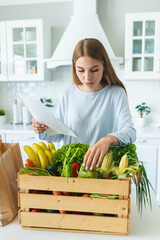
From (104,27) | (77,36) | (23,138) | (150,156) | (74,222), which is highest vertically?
(104,27)

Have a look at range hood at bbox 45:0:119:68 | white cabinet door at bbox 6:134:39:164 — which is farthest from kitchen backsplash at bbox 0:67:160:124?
white cabinet door at bbox 6:134:39:164

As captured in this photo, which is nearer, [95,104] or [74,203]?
[74,203]

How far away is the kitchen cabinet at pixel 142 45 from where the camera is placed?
8.83 feet

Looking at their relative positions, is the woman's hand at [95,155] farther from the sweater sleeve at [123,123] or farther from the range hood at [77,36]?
the range hood at [77,36]

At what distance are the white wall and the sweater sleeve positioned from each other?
6.31 feet

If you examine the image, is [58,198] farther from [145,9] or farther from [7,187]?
[145,9]

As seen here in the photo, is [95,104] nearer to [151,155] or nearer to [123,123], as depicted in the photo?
[123,123]

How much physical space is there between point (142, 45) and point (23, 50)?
148 centimetres

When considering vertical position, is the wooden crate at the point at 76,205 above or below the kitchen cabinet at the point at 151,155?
above

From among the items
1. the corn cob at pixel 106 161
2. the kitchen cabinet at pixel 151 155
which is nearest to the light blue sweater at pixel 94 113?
the corn cob at pixel 106 161

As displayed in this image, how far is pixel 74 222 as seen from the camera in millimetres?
767

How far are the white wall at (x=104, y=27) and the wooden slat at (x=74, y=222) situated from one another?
2.55m

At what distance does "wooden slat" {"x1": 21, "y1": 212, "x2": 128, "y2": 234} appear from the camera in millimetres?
750

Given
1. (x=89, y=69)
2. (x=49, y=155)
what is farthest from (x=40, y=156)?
(x=89, y=69)
